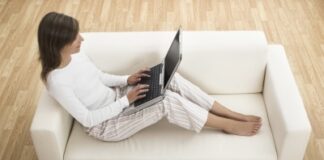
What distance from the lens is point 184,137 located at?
80.0 inches

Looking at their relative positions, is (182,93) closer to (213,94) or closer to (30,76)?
(213,94)

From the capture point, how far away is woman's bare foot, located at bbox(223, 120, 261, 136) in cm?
202

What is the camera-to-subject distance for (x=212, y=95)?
2285 millimetres

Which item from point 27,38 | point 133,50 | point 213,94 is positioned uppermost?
point 133,50

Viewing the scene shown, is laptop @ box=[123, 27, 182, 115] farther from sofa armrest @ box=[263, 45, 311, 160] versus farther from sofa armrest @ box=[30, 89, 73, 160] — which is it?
sofa armrest @ box=[263, 45, 311, 160]

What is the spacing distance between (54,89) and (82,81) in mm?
161

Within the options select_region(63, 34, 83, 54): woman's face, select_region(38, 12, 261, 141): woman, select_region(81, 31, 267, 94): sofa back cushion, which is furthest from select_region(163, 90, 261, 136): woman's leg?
select_region(63, 34, 83, 54): woman's face

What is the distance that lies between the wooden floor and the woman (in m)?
0.76

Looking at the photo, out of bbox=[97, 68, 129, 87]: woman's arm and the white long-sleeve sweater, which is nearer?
the white long-sleeve sweater

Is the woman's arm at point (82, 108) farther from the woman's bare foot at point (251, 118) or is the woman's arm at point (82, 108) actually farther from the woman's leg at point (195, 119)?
the woman's bare foot at point (251, 118)

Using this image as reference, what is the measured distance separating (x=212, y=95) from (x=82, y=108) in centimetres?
71

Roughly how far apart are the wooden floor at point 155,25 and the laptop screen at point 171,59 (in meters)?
1.05

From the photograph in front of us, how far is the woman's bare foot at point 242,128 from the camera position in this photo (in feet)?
6.64

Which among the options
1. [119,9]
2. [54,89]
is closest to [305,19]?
[119,9]
